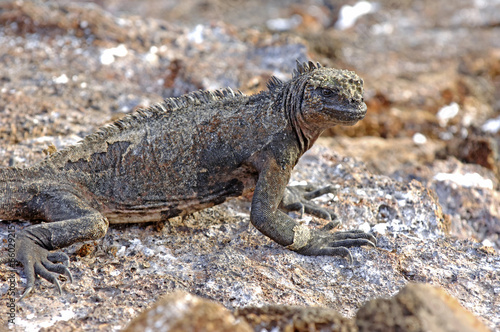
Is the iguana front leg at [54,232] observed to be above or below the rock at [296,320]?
below

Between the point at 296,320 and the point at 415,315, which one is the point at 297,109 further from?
the point at 415,315

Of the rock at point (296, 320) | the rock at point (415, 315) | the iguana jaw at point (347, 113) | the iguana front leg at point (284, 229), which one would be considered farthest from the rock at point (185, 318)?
the iguana jaw at point (347, 113)

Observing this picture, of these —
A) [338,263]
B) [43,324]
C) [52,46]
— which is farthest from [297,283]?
[52,46]

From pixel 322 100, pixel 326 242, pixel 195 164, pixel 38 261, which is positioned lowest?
pixel 38 261

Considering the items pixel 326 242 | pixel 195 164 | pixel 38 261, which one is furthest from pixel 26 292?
pixel 326 242

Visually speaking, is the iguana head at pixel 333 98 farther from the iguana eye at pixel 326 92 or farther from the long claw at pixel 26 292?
the long claw at pixel 26 292

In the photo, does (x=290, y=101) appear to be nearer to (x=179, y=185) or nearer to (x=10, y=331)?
(x=179, y=185)
